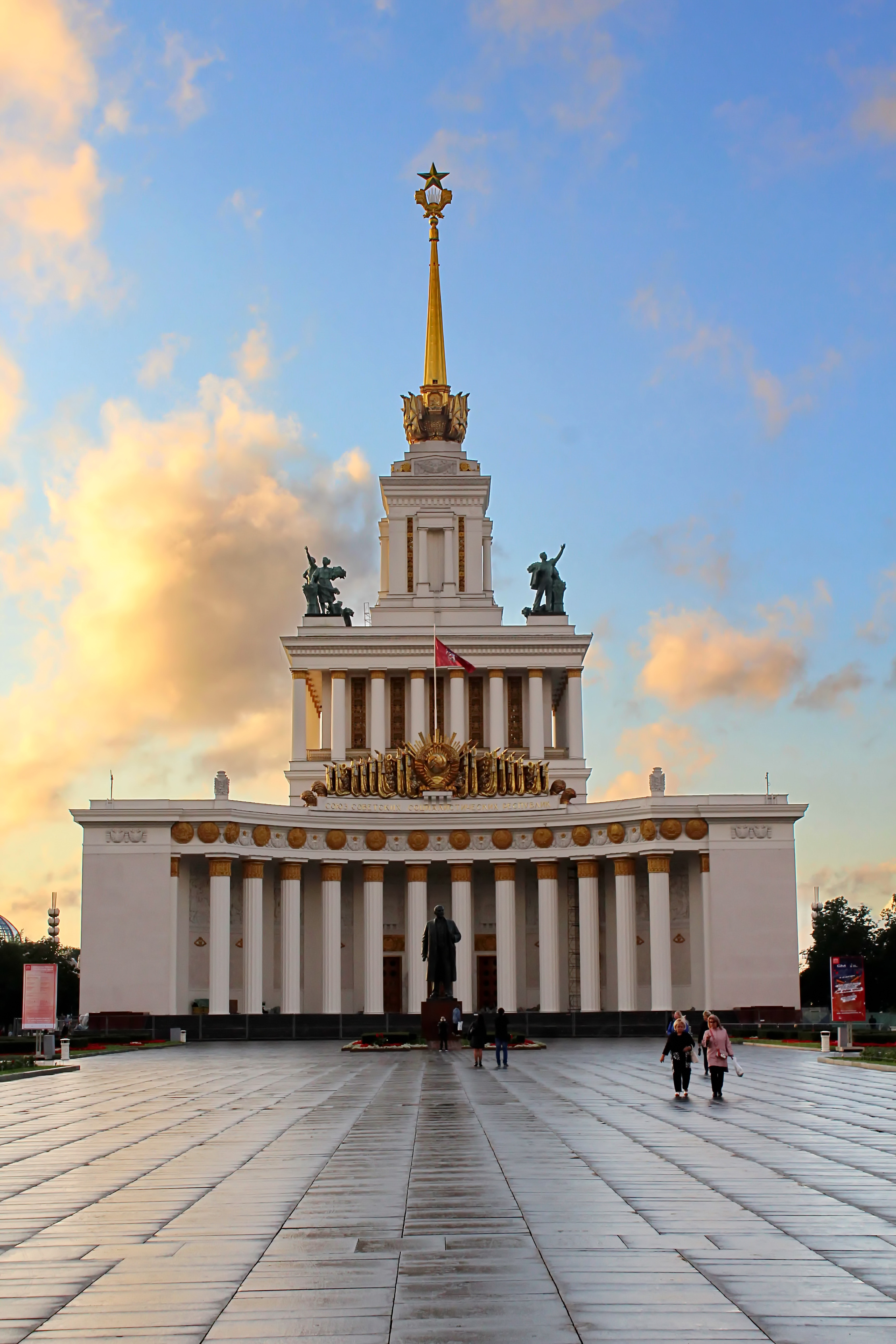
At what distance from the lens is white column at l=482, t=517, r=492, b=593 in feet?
259

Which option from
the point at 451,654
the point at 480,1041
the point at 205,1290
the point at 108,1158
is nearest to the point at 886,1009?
the point at 451,654

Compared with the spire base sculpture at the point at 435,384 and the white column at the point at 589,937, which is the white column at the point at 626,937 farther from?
the spire base sculpture at the point at 435,384

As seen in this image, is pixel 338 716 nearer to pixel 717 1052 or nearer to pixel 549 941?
pixel 549 941

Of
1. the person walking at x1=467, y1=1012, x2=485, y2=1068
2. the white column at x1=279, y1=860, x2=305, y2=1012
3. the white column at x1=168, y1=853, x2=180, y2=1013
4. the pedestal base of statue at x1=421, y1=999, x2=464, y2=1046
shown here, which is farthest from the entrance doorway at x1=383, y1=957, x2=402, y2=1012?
the person walking at x1=467, y1=1012, x2=485, y2=1068

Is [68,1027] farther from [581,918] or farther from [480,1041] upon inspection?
[480,1041]

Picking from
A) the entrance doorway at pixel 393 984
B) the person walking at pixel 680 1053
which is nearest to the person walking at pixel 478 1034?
the person walking at pixel 680 1053

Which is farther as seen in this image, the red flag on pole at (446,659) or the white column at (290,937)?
the red flag on pole at (446,659)

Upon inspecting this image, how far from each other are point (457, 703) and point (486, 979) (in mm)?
14381

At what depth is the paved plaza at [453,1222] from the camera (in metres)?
8.12

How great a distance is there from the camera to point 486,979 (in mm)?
64250

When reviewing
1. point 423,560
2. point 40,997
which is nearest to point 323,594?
point 423,560

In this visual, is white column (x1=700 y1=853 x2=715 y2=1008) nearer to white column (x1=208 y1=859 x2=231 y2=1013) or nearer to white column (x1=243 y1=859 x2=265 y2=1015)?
white column (x1=243 y1=859 x2=265 y2=1015)

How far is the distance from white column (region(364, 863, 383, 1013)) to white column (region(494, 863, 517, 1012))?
4.80 metres

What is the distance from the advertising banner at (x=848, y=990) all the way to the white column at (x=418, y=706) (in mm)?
34354
